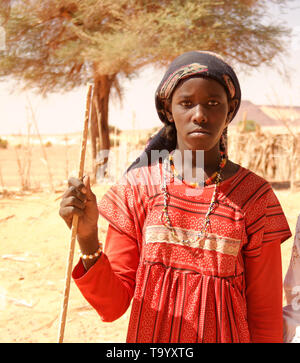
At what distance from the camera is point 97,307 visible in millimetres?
1369

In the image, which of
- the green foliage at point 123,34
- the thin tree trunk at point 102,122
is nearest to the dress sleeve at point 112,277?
the green foliage at point 123,34

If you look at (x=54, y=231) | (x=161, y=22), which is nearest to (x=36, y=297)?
(x=54, y=231)

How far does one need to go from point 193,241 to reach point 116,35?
922cm

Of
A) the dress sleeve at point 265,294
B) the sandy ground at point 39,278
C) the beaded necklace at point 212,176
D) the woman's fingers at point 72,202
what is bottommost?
the sandy ground at point 39,278

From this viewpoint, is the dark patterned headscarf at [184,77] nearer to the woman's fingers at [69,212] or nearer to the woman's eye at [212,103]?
the woman's eye at [212,103]

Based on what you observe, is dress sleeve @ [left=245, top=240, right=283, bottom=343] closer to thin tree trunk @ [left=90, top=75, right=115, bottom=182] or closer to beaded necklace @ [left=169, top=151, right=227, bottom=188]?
beaded necklace @ [left=169, top=151, right=227, bottom=188]

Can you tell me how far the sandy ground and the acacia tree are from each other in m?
3.68

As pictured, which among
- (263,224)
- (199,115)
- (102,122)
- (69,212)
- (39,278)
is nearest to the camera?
(69,212)

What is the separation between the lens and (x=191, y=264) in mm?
1352

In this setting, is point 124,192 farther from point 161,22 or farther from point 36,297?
point 161,22

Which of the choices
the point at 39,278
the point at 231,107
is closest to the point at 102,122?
the point at 39,278

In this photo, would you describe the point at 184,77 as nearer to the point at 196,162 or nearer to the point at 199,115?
the point at 199,115

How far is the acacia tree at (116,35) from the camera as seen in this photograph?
30.9 feet

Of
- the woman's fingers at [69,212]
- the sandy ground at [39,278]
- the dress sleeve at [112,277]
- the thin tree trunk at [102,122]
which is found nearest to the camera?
the woman's fingers at [69,212]
